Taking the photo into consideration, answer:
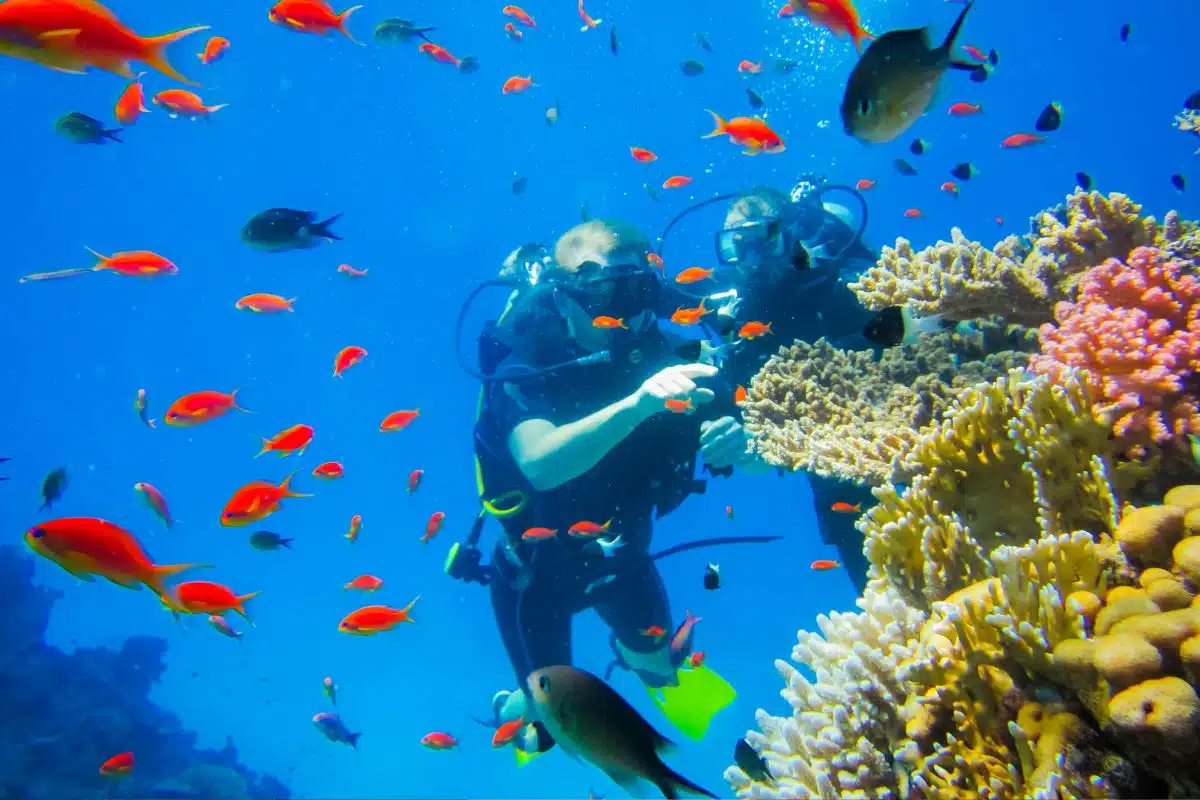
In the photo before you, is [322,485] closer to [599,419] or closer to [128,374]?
[128,374]

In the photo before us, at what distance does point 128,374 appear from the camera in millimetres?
63938

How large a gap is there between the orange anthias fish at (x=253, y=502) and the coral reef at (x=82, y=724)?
39.8ft

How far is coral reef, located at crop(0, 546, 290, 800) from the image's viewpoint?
1241 cm

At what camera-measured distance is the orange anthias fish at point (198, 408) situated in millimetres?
5207

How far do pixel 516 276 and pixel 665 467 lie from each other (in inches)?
119

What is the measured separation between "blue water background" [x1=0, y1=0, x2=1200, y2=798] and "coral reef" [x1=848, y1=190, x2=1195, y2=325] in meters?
30.7

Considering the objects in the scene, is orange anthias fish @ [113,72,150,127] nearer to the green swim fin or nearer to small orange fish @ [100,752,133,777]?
small orange fish @ [100,752,133,777]

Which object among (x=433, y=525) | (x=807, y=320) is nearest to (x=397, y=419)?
(x=433, y=525)

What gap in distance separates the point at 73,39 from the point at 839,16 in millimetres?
3498

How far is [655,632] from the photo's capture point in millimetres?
6840

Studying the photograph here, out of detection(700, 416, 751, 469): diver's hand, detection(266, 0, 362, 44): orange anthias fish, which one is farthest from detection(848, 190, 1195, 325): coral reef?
detection(266, 0, 362, 44): orange anthias fish

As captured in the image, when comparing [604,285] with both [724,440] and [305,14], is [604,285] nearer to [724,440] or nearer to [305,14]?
[724,440]

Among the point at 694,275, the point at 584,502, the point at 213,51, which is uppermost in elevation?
the point at 213,51

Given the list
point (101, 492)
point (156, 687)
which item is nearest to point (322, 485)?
point (156, 687)
